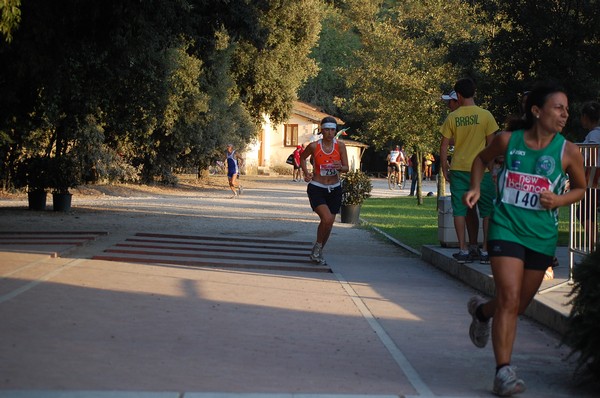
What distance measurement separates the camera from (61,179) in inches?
931

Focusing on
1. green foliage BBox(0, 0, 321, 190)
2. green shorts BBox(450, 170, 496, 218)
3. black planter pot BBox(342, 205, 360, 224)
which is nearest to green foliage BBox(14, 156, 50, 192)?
green foliage BBox(0, 0, 321, 190)

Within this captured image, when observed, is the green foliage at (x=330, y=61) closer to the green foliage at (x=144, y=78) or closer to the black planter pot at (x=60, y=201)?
the green foliage at (x=144, y=78)

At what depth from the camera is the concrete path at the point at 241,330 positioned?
6363mm

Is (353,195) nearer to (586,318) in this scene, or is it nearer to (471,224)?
(471,224)

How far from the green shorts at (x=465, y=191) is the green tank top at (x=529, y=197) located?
507cm

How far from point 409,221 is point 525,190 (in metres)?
17.4

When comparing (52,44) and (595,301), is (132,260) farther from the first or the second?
(595,301)

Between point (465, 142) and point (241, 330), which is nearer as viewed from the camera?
point (241, 330)

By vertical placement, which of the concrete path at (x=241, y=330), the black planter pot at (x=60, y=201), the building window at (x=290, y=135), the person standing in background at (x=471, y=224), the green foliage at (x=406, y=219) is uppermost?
the building window at (x=290, y=135)

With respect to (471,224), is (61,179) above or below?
above

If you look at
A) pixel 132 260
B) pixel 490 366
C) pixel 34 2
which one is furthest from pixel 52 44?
pixel 490 366

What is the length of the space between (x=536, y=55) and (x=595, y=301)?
11.8 m

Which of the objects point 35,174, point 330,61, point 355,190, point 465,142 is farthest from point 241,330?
point 330,61

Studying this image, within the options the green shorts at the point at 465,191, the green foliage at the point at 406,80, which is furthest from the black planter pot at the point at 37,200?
the green shorts at the point at 465,191
